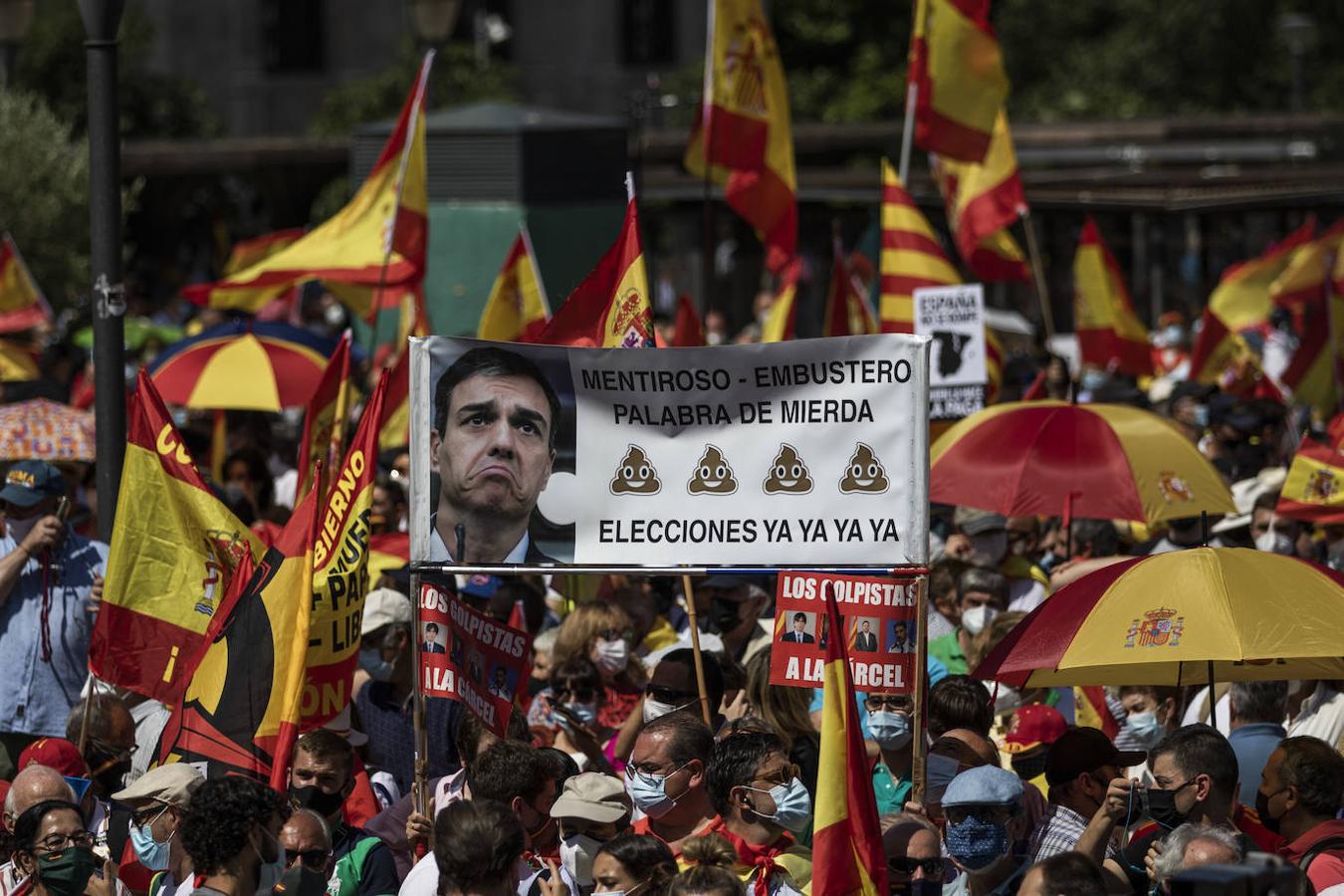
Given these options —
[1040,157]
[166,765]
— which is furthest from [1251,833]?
[1040,157]

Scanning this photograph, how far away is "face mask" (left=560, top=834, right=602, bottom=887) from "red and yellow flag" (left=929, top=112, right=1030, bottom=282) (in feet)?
30.4

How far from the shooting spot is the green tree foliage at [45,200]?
65.6 ft

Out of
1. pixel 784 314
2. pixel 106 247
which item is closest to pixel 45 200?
pixel 784 314

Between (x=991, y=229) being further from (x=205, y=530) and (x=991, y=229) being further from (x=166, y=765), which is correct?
(x=166, y=765)

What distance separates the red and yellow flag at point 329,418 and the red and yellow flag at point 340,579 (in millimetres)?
2007

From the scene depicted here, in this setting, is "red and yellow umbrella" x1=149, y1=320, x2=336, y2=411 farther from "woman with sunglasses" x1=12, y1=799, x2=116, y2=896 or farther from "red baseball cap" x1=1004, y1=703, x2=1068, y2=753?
"woman with sunglasses" x1=12, y1=799, x2=116, y2=896

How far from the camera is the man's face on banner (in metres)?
6.36

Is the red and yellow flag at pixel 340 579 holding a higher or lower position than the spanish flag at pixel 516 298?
lower

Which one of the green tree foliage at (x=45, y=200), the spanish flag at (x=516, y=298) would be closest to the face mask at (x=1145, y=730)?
the spanish flag at (x=516, y=298)

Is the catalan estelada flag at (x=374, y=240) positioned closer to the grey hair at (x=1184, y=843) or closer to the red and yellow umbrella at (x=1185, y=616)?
the red and yellow umbrella at (x=1185, y=616)

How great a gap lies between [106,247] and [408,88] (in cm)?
3071

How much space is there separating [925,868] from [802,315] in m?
19.9

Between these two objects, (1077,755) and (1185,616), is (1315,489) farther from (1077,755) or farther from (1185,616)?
(1077,755)

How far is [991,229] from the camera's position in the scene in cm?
1485
